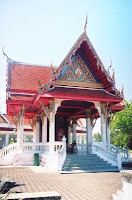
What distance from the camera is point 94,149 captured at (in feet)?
40.4

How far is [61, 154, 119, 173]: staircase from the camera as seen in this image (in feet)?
33.5

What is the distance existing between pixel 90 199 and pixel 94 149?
24.6 ft

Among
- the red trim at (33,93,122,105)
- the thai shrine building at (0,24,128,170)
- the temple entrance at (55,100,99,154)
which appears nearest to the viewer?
the red trim at (33,93,122,105)

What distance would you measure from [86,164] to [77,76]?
519 cm

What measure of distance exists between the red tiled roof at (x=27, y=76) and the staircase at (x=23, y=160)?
14.5ft

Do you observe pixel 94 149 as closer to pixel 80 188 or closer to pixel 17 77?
pixel 80 188

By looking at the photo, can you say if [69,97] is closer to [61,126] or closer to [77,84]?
[77,84]

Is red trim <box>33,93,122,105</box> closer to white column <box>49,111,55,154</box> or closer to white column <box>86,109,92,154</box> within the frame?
white column <box>49,111,55,154</box>

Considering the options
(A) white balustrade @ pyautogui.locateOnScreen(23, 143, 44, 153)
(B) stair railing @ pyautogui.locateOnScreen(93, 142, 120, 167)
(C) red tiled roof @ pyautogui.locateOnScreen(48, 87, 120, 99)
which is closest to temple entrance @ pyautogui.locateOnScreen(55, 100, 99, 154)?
(B) stair railing @ pyautogui.locateOnScreen(93, 142, 120, 167)

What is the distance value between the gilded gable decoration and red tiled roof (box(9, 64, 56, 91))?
2818mm

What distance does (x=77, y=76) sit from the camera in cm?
1286

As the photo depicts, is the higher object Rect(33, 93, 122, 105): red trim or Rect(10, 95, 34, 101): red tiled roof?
Rect(10, 95, 34, 101): red tiled roof

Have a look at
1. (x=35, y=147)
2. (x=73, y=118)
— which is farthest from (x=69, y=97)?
(x=73, y=118)

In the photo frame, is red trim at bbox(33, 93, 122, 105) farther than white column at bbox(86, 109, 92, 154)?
No
